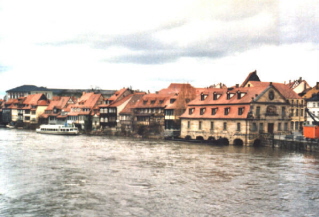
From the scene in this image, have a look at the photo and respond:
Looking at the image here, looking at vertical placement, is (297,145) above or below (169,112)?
below

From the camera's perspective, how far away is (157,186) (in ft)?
102

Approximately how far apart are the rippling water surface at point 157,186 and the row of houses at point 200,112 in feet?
69.7

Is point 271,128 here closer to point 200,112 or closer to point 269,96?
point 269,96

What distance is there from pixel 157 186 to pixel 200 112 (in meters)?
48.6

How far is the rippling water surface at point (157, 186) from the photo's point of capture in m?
24.7

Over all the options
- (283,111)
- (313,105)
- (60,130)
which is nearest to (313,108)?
(313,105)

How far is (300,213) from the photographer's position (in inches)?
952

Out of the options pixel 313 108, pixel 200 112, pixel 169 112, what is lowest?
pixel 200 112

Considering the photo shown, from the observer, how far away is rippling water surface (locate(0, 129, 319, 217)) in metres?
24.7

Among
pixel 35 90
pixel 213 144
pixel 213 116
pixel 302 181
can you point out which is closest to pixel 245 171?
pixel 302 181

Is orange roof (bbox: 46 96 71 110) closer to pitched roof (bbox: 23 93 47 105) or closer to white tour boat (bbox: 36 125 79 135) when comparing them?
pitched roof (bbox: 23 93 47 105)

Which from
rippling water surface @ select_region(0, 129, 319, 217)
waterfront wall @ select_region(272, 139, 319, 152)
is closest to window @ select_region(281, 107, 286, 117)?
waterfront wall @ select_region(272, 139, 319, 152)

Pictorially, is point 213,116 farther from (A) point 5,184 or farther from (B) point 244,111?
(A) point 5,184

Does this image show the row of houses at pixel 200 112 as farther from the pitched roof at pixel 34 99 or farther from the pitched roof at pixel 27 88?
the pitched roof at pixel 27 88
